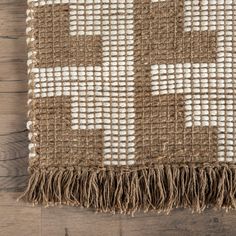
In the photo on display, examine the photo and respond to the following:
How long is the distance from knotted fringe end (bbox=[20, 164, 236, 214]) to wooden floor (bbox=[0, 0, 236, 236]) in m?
0.03

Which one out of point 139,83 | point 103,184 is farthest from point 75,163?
point 139,83

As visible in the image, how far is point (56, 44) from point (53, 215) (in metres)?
0.30

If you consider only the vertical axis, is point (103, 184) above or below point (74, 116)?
below

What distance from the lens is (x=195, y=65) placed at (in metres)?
0.69

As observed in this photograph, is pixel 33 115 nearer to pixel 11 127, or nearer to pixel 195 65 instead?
pixel 11 127

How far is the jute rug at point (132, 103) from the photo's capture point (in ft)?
2.25

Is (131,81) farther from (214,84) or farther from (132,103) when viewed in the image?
(214,84)

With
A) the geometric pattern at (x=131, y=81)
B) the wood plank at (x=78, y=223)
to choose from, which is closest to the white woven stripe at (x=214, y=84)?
the geometric pattern at (x=131, y=81)

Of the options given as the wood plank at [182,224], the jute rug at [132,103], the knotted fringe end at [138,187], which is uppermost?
the jute rug at [132,103]

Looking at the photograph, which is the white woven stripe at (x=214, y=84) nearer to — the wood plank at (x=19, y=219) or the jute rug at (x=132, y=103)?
the jute rug at (x=132, y=103)

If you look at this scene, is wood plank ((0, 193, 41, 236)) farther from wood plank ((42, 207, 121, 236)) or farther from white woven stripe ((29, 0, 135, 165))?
white woven stripe ((29, 0, 135, 165))

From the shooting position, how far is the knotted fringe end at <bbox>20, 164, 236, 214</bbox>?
0.68 meters

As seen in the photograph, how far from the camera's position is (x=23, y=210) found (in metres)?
0.72

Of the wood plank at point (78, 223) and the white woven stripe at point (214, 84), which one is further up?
the white woven stripe at point (214, 84)
